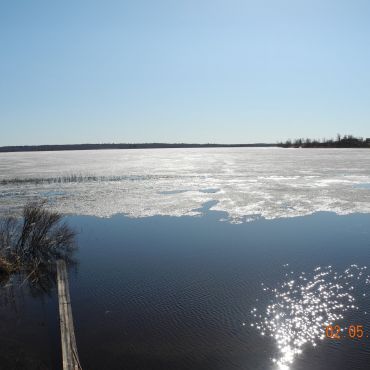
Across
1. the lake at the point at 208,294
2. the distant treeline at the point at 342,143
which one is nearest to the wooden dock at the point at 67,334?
the lake at the point at 208,294

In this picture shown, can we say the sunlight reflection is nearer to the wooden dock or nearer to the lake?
the lake

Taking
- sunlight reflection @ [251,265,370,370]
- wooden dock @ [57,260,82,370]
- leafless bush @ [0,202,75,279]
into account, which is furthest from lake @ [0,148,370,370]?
leafless bush @ [0,202,75,279]

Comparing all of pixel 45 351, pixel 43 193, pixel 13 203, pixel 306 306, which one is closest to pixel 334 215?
pixel 306 306

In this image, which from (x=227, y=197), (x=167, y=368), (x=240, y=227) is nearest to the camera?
(x=167, y=368)

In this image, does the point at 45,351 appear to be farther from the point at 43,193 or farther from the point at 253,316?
the point at 43,193

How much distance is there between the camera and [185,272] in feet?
32.9

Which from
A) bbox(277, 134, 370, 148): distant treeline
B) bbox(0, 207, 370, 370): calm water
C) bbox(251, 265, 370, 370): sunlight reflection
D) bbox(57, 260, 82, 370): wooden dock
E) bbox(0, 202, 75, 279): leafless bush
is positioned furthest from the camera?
bbox(277, 134, 370, 148): distant treeline

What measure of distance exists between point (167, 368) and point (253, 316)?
7.35ft
